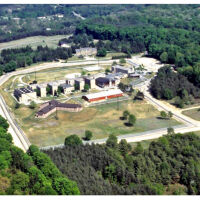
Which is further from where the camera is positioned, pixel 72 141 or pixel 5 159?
pixel 72 141

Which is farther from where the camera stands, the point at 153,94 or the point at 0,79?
the point at 0,79

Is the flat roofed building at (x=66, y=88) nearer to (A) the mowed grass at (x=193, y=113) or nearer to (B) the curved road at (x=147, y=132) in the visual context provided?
(B) the curved road at (x=147, y=132)

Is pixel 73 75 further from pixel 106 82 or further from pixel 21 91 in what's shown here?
pixel 21 91

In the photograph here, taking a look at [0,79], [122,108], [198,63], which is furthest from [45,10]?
[122,108]

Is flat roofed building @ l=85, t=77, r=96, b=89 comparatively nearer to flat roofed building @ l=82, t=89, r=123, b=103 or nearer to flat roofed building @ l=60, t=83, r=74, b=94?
flat roofed building @ l=60, t=83, r=74, b=94

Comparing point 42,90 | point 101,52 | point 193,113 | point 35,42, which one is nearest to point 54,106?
point 42,90

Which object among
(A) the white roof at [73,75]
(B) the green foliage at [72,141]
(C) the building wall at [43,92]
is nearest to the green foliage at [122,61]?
(A) the white roof at [73,75]

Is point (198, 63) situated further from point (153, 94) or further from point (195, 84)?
point (153, 94)
